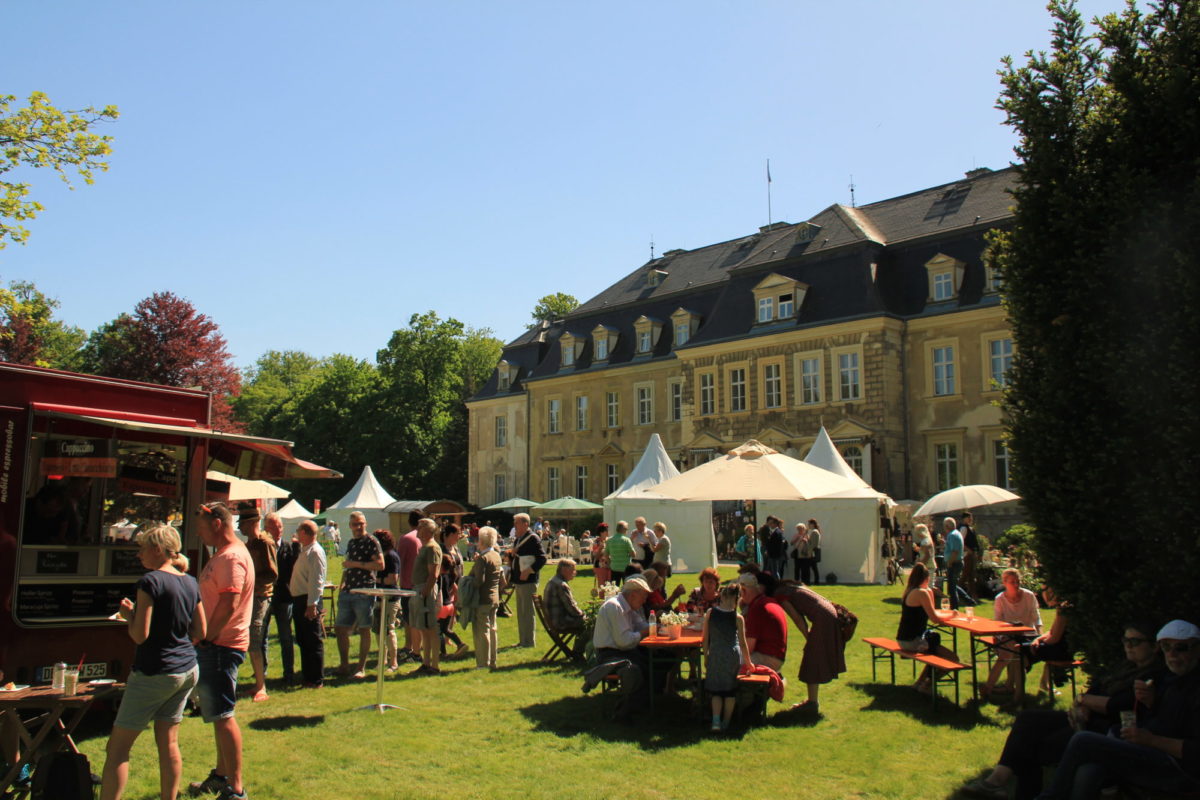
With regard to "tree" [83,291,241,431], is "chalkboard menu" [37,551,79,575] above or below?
below

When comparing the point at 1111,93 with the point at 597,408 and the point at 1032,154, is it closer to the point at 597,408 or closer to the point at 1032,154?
the point at 1032,154

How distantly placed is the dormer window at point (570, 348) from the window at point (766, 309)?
40.0 feet

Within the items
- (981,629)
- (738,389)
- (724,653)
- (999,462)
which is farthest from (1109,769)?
(738,389)

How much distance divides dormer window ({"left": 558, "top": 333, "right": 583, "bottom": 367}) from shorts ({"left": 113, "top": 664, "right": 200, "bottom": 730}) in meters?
39.0

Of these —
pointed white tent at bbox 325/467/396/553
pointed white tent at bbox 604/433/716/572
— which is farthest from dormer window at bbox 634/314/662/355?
pointed white tent at bbox 604/433/716/572

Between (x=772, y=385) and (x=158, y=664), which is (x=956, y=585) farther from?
(x=772, y=385)

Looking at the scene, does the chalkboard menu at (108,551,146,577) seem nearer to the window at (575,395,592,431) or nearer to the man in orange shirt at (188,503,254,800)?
the man in orange shirt at (188,503,254,800)

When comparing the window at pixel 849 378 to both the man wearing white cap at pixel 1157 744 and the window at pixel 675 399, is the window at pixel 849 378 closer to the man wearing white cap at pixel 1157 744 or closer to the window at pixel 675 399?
the window at pixel 675 399

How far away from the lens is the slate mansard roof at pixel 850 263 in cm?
3028

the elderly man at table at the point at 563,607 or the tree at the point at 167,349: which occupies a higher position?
the tree at the point at 167,349

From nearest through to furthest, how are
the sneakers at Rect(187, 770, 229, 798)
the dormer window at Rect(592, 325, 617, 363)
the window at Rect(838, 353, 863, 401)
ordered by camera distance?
the sneakers at Rect(187, 770, 229, 798), the window at Rect(838, 353, 863, 401), the dormer window at Rect(592, 325, 617, 363)

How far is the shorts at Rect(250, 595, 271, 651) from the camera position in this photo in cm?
912

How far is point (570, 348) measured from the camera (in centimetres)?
4453

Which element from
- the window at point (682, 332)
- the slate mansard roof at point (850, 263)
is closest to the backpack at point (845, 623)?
the slate mansard roof at point (850, 263)
